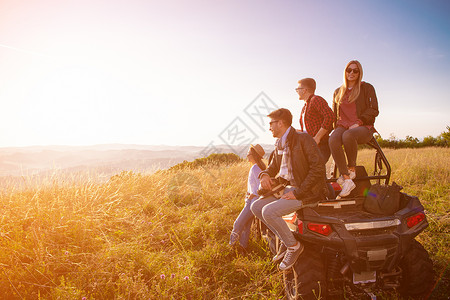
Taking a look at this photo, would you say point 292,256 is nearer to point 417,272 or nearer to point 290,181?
point 290,181

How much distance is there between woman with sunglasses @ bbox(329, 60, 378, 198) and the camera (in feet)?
13.5

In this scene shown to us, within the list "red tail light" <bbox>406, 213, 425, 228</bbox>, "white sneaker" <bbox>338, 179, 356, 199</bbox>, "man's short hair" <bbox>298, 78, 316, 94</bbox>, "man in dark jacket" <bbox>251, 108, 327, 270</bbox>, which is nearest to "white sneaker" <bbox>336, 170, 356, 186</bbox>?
"white sneaker" <bbox>338, 179, 356, 199</bbox>

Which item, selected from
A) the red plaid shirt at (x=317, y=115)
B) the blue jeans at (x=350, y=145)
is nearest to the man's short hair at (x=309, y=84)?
the red plaid shirt at (x=317, y=115)

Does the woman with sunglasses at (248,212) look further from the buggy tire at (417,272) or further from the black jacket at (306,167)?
the buggy tire at (417,272)

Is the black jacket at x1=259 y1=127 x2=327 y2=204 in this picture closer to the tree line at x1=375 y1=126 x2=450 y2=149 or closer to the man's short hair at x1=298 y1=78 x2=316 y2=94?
the man's short hair at x1=298 y1=78 x2=316 y2=94

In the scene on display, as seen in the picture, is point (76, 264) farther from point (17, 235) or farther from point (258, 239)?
point (258, 239)

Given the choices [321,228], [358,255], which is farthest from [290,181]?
[358,255]

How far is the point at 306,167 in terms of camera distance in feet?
11.3

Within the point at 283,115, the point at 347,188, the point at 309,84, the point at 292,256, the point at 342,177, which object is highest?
the point at 309,84

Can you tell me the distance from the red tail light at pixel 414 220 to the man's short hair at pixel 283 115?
67.5 inches

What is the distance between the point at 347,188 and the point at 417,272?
46.5 inches

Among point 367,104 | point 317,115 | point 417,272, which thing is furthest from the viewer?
point 317,115

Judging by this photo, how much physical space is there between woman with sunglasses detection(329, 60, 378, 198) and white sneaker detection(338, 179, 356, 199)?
7cm

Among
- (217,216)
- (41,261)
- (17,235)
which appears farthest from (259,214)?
(17,235)
